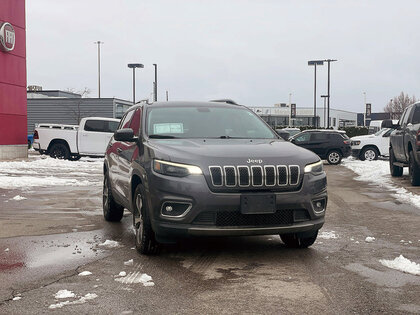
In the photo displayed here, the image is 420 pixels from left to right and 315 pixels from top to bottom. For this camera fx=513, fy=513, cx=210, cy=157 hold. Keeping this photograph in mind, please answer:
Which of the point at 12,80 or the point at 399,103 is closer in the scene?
the point at 12,80

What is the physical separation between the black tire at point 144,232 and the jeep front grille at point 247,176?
0.87 m

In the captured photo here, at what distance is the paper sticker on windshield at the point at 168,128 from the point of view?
19.5 feet

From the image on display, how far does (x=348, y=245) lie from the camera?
238 inches

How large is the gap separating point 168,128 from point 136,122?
0.73 metres

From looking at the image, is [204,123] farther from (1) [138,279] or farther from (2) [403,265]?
(2) [403,265]

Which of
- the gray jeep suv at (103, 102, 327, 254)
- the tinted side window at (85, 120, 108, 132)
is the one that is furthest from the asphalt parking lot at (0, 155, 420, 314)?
the tinted side window at (85, 120, 108, 132)

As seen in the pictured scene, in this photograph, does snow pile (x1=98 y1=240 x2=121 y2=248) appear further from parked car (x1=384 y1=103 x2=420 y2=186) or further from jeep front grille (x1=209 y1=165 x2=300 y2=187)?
parked car (x1=384 y1=103 x2=420 y2=186)

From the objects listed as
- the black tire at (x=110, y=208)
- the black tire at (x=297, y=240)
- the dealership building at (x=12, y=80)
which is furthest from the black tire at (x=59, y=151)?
the black tire at (x=297, y=240)

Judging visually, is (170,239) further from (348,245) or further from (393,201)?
(393,201)

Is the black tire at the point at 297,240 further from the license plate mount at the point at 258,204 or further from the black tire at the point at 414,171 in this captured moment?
the black tire at the point at 414,171

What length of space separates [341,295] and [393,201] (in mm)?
6434

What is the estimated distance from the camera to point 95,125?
22.2 meters

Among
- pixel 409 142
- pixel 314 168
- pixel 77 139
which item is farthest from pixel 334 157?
pixel 314 168

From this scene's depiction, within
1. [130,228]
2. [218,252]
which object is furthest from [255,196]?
[130,228]
